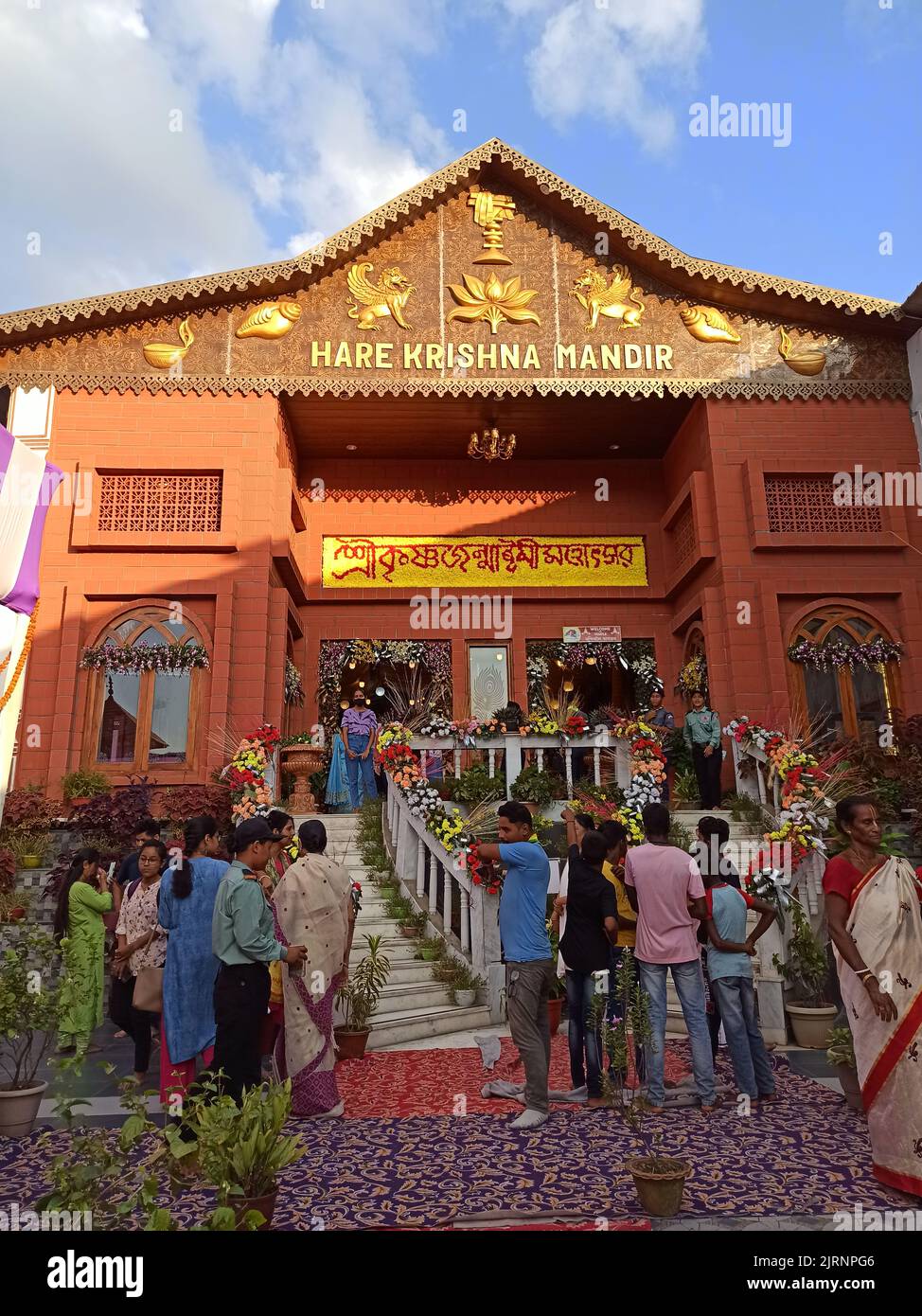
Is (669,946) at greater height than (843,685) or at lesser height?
lesser

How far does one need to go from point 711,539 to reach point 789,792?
5.51 meters

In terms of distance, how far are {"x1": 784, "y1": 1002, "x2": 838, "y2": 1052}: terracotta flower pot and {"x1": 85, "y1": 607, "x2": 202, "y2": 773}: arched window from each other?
29.2 feet

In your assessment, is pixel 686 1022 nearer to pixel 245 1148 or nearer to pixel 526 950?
pixel 526 950

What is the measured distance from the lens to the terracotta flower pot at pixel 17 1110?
15.8 ft

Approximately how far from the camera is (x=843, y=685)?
13.3 metres

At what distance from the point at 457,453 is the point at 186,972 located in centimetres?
1292

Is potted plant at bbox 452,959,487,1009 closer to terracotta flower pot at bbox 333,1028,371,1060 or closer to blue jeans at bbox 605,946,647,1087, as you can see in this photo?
terracotta flower pot at bbox 333,1028,371,1060

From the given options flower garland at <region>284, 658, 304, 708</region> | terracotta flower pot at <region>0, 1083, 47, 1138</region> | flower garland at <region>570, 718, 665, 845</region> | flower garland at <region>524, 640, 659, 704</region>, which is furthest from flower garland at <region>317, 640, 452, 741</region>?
terracotta flower pot at <region>0, 1083, 47, 1138</region>

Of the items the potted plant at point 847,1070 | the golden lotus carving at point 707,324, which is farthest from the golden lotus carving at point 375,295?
the potted plant at point 847,1070

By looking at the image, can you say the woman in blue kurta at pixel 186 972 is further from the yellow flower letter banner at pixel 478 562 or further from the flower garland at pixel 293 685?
the yellow flower letter banner at pixel 478 562

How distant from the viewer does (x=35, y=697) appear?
1256cm

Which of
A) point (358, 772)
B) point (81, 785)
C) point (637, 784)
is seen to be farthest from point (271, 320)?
point (637, 784)
